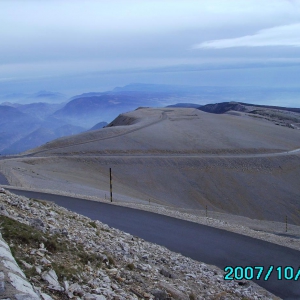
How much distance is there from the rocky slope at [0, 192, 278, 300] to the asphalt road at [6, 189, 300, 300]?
1.25 meters

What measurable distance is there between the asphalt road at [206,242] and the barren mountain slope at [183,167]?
1157cm

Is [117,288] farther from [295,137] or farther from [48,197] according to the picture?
[295,137]

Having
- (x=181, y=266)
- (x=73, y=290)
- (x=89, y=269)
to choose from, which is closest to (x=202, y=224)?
(x=181, y=266)

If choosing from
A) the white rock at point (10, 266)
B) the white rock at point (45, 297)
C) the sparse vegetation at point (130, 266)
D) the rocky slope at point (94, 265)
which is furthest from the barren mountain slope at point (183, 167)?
the white rock at point (45, 297)

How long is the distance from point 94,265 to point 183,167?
38883mm

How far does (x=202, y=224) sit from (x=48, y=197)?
9419mm

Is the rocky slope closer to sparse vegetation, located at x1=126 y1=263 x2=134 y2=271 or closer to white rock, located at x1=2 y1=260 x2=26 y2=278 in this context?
sparse vegetation, located at x1=126 y1=263 x2=134 y2=271

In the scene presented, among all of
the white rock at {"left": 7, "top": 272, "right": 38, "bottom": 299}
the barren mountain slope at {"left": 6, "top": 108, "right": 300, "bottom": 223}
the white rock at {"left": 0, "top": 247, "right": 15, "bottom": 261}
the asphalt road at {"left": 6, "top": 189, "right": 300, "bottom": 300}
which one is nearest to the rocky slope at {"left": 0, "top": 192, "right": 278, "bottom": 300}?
the white rock at {"left": 7, "top": 272, "right": 38, "bottom": 299}

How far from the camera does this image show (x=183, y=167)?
48344 millimetres

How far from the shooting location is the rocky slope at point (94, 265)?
8.21 metres

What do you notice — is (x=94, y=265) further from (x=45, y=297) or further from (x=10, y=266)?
(x=10, y=266)

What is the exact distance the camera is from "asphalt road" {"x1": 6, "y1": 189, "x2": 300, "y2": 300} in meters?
14.1

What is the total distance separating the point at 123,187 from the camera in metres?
39.0

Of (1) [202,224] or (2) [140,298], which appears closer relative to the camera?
(2) [140,298]
